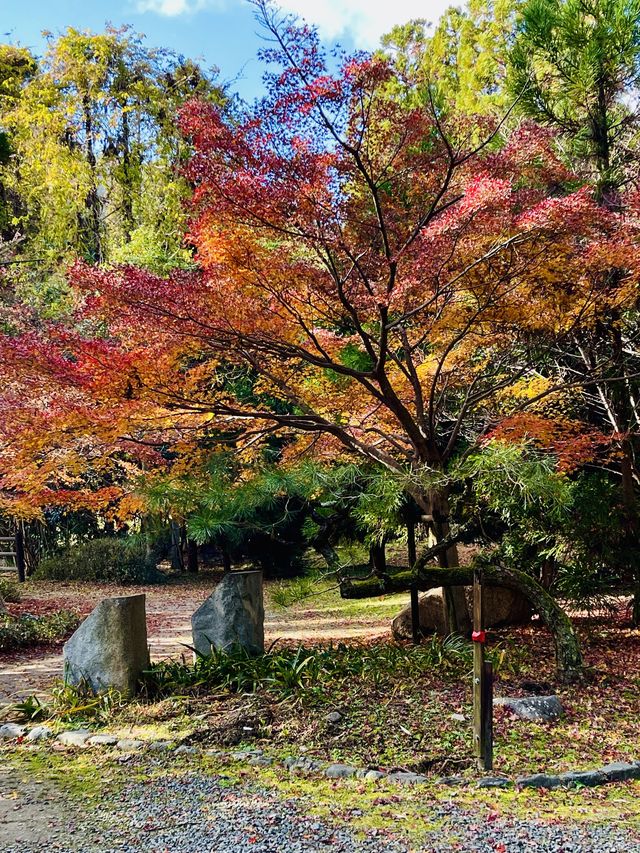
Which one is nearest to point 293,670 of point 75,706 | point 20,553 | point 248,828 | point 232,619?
point 232,619

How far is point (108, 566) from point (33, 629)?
6.61m

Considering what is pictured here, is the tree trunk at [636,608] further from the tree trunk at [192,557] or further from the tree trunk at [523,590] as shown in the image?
the tree trunk at [192,557]

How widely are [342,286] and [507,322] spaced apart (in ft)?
6.03

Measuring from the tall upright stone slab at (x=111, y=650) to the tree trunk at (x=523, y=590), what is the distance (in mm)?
1583

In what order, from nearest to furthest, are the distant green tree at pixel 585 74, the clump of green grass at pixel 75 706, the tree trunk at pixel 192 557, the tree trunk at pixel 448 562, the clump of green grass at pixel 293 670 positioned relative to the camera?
the clump of green grass at pixel 75 706, the clump of green grass at pixel 293 670, the tree trunk at pixel 448 562, the distant green tree at pixel 585 74, the tree trunk at pixel 192 557

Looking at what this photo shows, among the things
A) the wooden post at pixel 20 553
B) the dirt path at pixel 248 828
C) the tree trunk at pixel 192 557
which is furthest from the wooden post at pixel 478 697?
the tree trunk at pixel 192 557

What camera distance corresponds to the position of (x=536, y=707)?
4.65m

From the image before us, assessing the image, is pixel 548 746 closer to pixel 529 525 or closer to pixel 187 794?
pixel 187 794

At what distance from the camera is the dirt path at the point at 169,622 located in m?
6.54

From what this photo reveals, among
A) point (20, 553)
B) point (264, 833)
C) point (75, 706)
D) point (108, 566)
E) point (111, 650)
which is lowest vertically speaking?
point (264, 833)

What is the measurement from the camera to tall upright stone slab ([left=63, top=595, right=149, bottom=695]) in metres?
5.05

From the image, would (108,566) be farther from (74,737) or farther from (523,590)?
(523,590)

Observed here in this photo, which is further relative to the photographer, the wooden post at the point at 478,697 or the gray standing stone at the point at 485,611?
the gray standing stone at the point at 485,611

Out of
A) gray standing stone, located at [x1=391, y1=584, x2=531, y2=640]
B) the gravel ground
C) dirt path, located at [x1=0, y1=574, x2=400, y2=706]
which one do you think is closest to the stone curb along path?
the gravel ground
